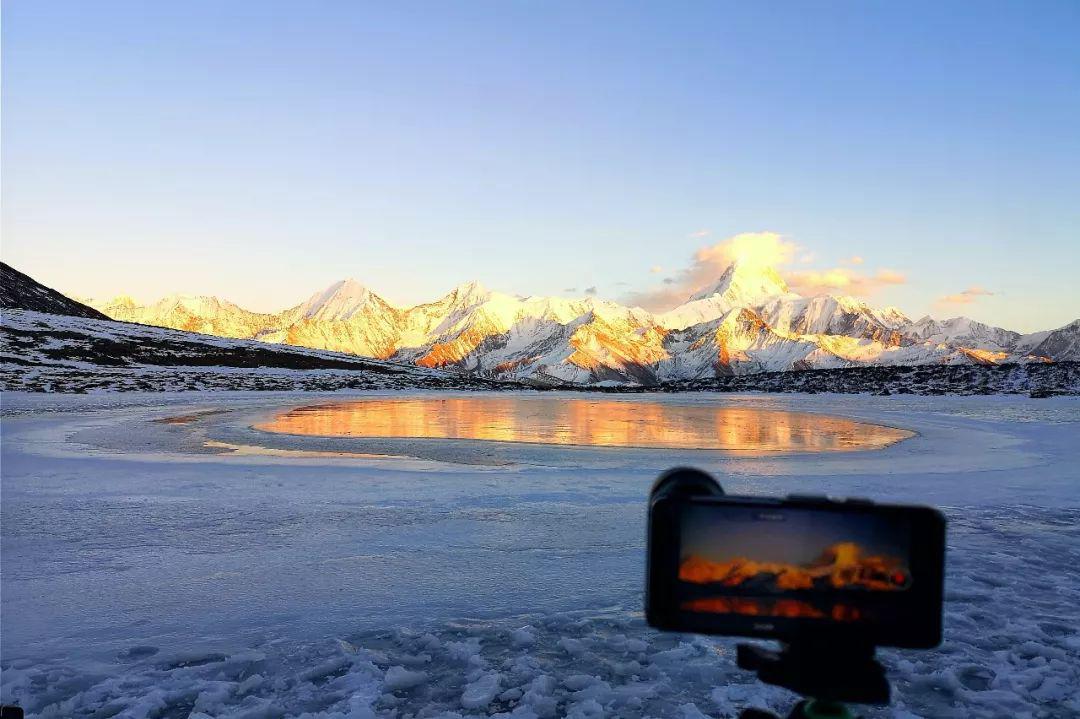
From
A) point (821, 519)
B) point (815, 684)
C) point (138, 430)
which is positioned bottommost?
point (138, 430)

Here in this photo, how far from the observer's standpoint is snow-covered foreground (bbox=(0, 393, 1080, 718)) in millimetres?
4207

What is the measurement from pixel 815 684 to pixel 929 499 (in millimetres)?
9358

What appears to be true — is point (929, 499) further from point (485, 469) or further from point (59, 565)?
point (59, 565)

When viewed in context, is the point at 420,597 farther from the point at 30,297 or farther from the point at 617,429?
the point at 30,297

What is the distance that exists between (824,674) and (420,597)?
4.49 m

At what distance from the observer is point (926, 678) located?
14.6 feet

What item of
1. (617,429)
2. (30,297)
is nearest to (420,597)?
(617,429)

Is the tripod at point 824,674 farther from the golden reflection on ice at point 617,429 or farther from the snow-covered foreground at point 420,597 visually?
the golden reflection on ice at point 617,429

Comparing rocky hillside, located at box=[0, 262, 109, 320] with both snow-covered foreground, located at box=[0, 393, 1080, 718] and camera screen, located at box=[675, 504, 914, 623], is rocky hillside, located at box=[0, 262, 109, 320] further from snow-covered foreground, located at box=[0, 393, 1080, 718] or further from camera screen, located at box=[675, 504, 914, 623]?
camera screen, located at box=[675, 504, 914, 623]

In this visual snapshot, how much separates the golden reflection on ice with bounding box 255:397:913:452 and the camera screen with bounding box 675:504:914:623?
48.8 ft

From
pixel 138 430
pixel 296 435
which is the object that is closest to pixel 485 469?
pixel 296 435

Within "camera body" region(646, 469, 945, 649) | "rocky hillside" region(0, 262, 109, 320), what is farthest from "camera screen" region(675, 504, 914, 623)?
"rocky hillside" region(0, 262, 109, 320)

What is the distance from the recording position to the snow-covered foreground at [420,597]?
4207 mm

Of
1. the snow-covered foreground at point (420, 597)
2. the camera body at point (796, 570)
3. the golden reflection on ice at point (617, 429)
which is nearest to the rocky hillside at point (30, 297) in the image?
the golden reflection on ice at point (617, 429)
